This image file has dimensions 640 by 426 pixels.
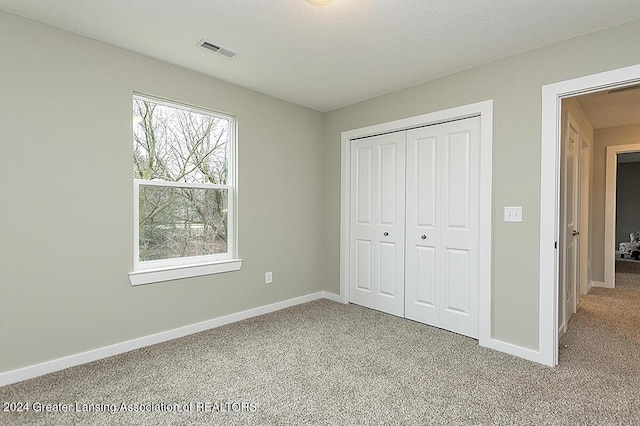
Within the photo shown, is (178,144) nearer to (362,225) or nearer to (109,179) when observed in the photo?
(109,179)

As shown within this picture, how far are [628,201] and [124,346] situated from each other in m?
11.0

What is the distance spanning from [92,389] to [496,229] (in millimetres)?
3169

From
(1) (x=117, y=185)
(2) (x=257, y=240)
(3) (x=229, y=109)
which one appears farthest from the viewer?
(2) (x=257, y=240)

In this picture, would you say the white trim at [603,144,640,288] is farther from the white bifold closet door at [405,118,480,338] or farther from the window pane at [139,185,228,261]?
the window pane at [139,185,228,261]

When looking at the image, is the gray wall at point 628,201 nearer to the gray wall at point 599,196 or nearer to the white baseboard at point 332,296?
the gray wall at point 599,196

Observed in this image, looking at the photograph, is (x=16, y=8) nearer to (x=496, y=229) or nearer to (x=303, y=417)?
(x=303, y=417)

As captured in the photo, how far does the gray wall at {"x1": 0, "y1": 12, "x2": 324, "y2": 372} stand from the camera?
2.16 meters

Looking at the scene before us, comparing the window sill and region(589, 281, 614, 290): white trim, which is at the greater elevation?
the window sill

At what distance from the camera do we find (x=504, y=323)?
271cm

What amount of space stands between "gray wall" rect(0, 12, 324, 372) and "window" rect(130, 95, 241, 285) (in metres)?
0.13

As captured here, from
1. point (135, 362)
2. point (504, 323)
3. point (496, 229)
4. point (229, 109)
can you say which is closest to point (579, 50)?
point (496, 229)

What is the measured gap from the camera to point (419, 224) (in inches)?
133

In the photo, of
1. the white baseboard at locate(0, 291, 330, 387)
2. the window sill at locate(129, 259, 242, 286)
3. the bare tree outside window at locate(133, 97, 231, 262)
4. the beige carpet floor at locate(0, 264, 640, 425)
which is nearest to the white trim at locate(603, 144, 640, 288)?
the beige carpet floor at locate(0, 264, 640, 425)

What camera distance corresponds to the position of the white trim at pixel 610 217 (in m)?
4.85
